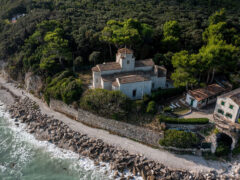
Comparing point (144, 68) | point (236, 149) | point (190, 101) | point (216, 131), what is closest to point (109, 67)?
point (144, 68)

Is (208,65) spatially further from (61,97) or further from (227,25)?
(61,97)

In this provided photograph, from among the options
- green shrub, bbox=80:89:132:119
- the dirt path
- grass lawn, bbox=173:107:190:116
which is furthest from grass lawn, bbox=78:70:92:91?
grass lawn, bbox=173:107:190:116

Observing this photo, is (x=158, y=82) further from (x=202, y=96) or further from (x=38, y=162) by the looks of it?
(x=38, y=162)

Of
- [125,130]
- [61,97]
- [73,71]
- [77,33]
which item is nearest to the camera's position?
[125,130]

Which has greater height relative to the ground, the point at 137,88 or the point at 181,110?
the point at 137,88

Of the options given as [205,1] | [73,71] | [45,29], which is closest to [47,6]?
[45,29]

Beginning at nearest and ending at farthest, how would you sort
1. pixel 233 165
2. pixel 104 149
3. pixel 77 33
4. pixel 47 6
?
pixel 233 165, pixel 104 149, pixel 77 33, pixel 47 6

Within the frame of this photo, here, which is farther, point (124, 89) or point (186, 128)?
point (124, 89)
